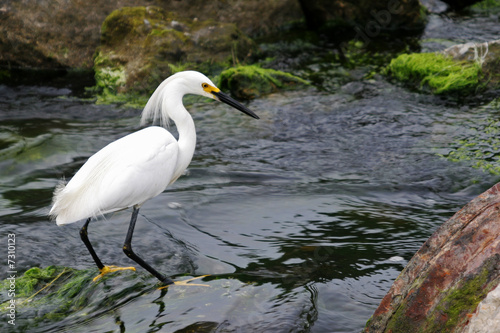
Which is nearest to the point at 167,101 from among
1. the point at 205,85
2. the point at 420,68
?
the point at 205,85

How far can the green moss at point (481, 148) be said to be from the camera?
18.9 feet

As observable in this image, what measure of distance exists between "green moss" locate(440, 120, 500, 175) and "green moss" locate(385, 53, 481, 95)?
3.42ft

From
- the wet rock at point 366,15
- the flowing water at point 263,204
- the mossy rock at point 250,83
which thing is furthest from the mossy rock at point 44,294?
the wet rock at point 366,15

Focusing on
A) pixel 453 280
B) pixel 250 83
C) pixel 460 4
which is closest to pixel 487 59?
pixel 250 83

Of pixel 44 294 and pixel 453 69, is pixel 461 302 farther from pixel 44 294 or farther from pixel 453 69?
pixel 453 69

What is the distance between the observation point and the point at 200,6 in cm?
988

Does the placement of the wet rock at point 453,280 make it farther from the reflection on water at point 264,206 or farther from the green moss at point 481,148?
the green moss at point 481,148

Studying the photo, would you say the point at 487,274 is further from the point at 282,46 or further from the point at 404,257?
the point at 282,46

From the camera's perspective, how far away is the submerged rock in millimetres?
7469

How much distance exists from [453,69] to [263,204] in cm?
396

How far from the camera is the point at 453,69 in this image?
25.4 feet

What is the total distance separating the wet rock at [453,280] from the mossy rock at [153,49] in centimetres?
617

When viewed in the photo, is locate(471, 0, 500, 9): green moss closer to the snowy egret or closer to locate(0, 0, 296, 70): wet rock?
locate(0, 0, 296, 70): wet rock

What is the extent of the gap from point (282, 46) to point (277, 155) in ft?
12.6
